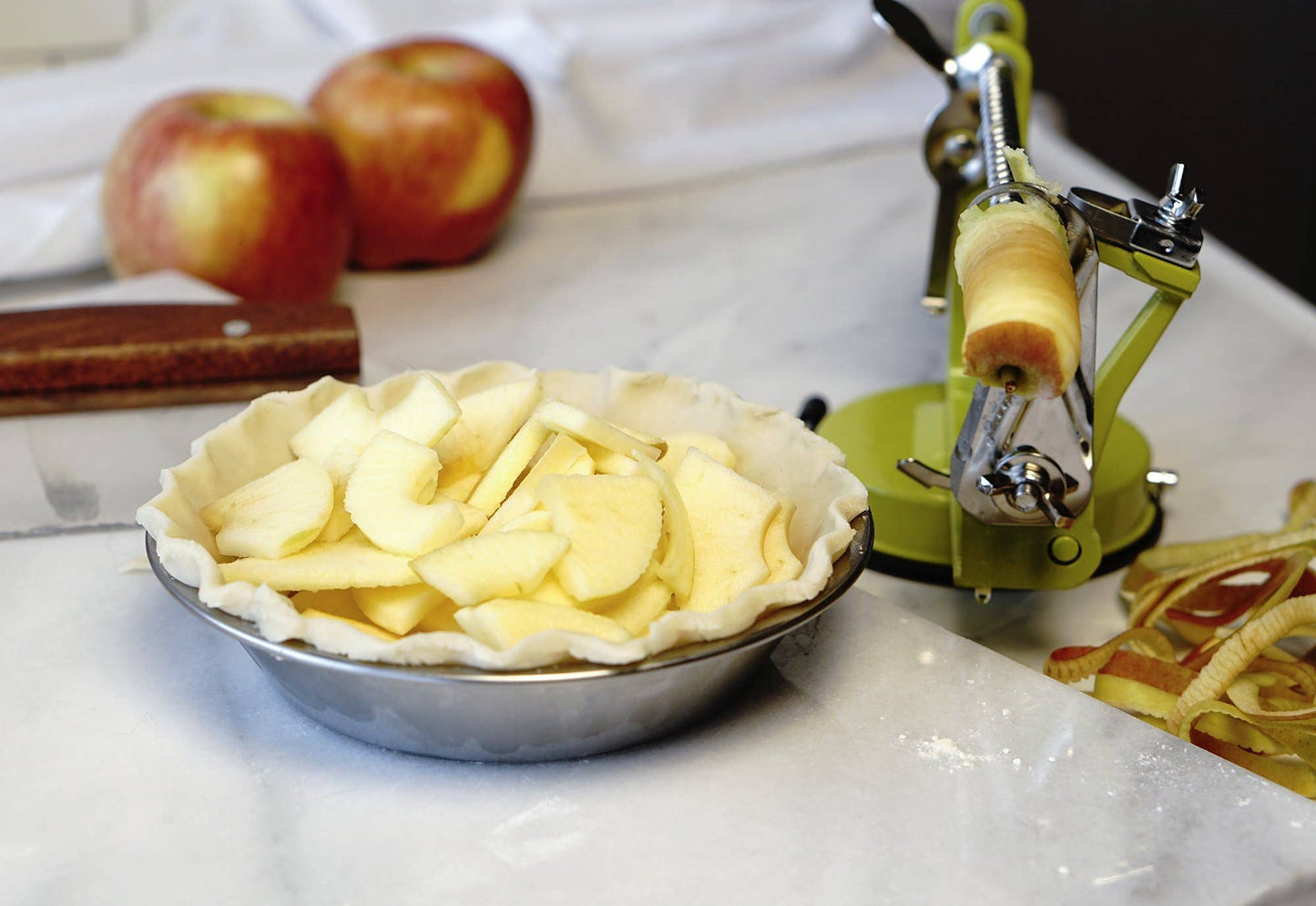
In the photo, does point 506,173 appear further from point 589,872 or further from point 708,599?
point 589,872

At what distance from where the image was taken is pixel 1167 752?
65 cm

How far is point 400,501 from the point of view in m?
0.65

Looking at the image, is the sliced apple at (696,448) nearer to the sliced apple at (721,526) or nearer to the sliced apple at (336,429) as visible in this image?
the sliced apple at (721,526)

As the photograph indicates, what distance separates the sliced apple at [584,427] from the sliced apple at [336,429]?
0.10 metres

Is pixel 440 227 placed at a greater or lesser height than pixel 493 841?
lesser

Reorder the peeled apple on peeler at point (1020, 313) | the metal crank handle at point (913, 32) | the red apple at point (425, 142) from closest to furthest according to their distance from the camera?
the peeled apple on peeler at point (1020, 313) < the metal crank handle at point (913, 32) < the red apple at point (425, 142)

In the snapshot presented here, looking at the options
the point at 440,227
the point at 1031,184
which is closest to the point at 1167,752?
the point at 1031,184

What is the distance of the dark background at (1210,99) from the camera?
2.37m

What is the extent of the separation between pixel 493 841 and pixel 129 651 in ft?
0.92

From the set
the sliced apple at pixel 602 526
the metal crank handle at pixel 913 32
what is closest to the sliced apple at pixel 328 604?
the sliced apple at pixel 602 526

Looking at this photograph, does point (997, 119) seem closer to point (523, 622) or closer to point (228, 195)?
point (523, 622)

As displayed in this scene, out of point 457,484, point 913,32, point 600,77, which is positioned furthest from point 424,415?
point 600,77

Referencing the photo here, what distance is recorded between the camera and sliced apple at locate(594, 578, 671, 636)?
62 centimetres

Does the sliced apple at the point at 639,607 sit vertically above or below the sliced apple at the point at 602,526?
below
